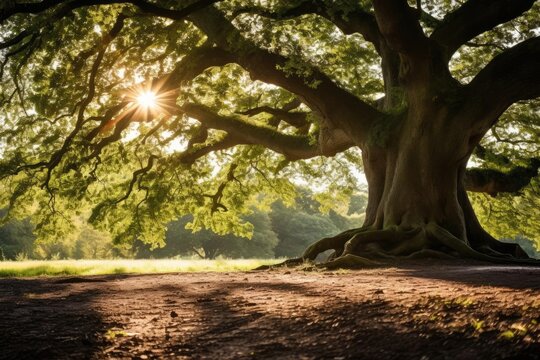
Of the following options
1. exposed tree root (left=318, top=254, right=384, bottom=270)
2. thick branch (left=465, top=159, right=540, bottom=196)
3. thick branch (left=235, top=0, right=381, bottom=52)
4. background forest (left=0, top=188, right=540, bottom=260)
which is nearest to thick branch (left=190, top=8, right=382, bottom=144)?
thick branch (left=235, top=0, right=381, bottom=52)

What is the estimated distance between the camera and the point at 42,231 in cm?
1734

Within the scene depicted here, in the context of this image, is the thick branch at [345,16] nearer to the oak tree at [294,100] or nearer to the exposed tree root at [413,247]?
the oak tree at [294,100]

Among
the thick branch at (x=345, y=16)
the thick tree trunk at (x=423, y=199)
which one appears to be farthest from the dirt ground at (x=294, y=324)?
the thick branch at (x=345, y=16)

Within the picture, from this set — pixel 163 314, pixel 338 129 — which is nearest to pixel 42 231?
pixel 338 129

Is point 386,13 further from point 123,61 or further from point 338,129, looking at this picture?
point 123,61

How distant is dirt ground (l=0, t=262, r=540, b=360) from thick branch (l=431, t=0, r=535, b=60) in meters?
7.60

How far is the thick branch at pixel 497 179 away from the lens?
14852mm

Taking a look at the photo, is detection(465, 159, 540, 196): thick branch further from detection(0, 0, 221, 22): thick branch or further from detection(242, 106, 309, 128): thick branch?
detection(0, 0, 221, 22): thick branch

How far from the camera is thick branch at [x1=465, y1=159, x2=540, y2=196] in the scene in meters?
14.9

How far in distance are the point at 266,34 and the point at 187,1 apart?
194 centimetres

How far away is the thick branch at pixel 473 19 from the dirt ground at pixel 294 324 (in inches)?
299

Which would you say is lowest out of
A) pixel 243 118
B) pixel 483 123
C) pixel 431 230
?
pixel 431 230

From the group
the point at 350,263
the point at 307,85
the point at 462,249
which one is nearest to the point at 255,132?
the point at 307,85

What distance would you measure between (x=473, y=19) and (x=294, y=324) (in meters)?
10.1
